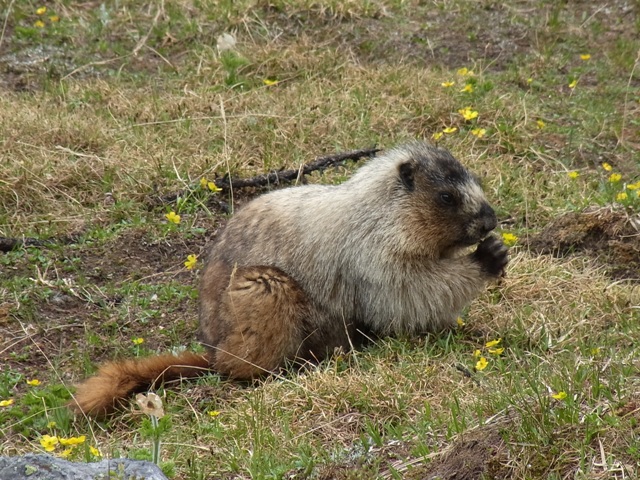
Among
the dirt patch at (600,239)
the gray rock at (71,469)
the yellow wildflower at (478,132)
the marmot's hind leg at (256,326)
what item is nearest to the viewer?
the gray rock at (71,469)

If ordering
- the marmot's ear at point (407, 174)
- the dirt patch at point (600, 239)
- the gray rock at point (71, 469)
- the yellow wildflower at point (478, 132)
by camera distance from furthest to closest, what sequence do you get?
1. the yellow wildflower at point (478, 132)
2. the dirt patch at point (600, 239)
3. the marmot's ear at point (407, 174)
4. the gray rock at point (71, 469)

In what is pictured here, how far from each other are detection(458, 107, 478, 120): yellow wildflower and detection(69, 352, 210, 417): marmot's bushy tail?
11.1 ft

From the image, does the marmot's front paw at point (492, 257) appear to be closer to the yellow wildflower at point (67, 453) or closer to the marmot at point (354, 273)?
the marmot at point (354, 273)

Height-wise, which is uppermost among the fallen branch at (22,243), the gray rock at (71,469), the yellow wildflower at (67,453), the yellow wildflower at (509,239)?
the gray rock at (71,469)

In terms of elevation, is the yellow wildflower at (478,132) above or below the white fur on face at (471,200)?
below

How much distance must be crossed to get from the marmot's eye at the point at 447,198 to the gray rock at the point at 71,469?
8.27 feet

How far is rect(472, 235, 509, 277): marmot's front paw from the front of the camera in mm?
5773

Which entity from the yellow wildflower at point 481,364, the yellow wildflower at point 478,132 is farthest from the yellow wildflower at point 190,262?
the yellow wildflower at point 478,132

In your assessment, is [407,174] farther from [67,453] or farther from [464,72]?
[464,72]

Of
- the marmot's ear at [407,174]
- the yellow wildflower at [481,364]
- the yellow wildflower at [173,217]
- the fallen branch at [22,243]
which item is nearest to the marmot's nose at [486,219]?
the marmot's ear at [407,174]

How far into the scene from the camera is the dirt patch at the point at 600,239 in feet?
21.6

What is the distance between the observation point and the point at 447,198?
5773 millimetres

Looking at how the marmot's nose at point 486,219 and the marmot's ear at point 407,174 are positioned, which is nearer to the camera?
the marmot's nose at point 486,219

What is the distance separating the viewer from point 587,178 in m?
7.84
